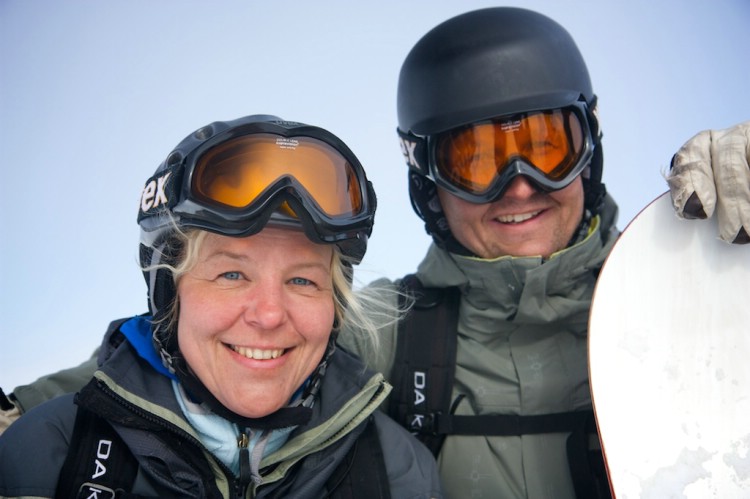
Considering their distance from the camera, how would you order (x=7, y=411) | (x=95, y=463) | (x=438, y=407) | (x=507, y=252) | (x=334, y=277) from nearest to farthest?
1. (x=95, y=463)
2. (x=334, y=277)
3. (x=7, y=411)
4. (x=438, y=407)
5. (x=507, y=252)

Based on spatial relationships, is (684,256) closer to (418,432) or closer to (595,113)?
(595,113)

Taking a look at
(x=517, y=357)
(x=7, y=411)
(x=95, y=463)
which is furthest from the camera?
(x=517, y=357)

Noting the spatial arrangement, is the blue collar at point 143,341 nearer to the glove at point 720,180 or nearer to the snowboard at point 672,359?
the snowboard at point 672,359

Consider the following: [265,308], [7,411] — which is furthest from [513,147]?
[7,411]

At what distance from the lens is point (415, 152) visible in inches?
135

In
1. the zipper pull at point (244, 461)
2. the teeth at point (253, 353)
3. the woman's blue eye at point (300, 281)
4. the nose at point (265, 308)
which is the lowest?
the zipper pull at point (244, 461)

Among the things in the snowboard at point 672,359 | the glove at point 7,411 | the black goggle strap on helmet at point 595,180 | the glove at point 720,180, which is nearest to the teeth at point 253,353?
the glove at point 7,411

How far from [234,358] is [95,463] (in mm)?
507

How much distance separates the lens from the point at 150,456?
217 cm

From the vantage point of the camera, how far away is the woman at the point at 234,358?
7.15 feet

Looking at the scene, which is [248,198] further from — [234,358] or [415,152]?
[415,152]

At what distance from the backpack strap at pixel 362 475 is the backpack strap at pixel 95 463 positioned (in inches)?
25.4

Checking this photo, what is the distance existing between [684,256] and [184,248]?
6.17 ft

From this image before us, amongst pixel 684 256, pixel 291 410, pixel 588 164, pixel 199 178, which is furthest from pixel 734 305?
pixel 199 178
